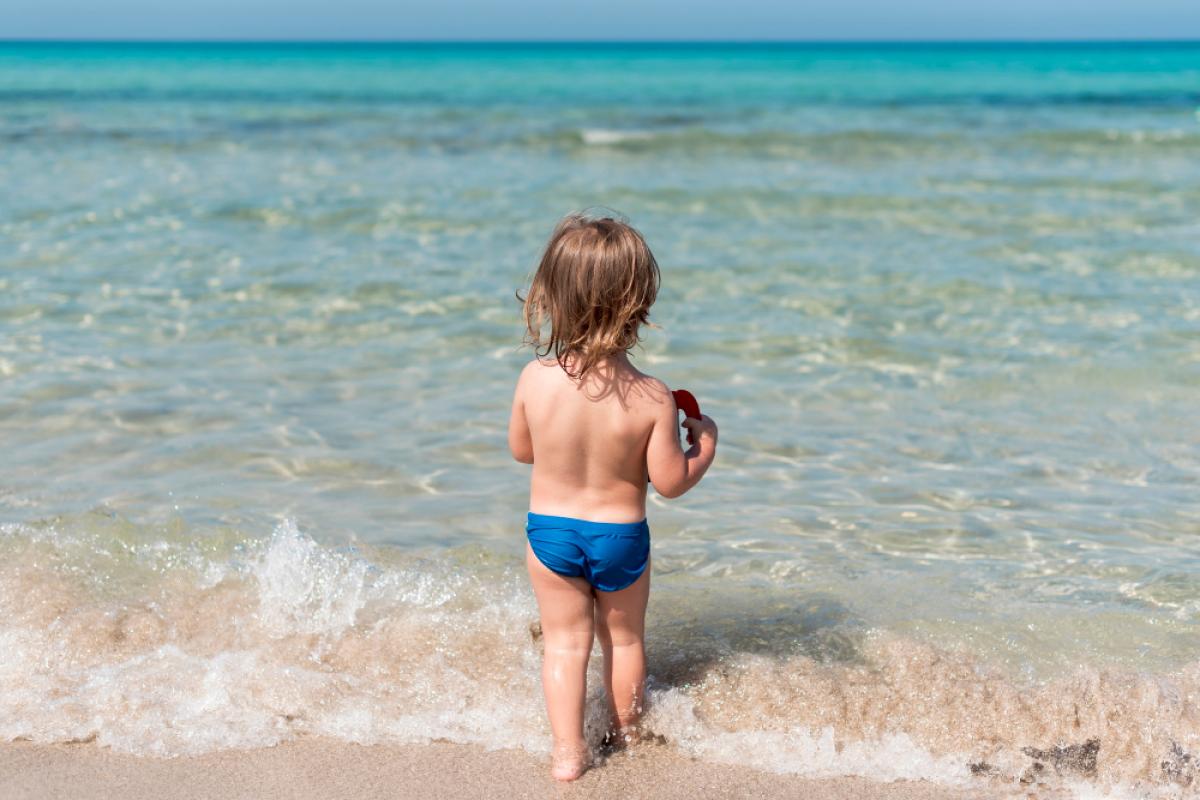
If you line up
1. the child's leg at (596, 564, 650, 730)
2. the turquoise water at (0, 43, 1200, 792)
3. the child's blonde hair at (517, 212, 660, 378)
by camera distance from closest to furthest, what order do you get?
the child's blonde hair at (517, 212, 660, 378), the child's leg at (596, 564, 650, 730), the turquoise water at (0, 43, 1200, 792)

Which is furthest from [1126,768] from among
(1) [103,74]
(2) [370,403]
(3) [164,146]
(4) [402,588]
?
(1) [103,74]

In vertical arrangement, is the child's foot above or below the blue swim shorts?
below

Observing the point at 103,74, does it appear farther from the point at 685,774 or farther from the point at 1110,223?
the point at 685,774

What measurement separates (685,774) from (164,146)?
13.6m

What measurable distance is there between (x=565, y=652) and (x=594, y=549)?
11.1 inches

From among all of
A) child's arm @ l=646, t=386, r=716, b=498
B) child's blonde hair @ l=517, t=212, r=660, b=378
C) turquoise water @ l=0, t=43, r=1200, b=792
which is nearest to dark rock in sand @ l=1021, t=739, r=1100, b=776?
turquoise water @ l=0, t=43, r=1200, b=792

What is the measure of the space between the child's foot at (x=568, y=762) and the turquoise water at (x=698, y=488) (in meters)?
0.16

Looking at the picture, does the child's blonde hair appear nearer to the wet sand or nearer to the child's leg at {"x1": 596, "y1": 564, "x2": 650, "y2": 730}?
the child's leg at {"x1": 596, "y1": 564, "x2": 650, "y2": 730}

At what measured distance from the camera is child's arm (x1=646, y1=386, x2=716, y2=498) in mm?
2680

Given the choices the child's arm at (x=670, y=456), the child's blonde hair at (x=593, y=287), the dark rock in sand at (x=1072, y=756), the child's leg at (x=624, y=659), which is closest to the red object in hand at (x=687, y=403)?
the child's arm at (x=670, y=456)

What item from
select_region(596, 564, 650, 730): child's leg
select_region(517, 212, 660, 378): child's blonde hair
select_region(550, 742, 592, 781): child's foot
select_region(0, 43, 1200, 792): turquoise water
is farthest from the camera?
select_region(0, 43, 1200, 792): turquoise water

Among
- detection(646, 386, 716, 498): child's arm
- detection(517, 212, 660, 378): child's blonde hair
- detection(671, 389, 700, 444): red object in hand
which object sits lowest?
detection(646, 386, 716, 498): child's arm

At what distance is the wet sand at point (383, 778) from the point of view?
8.57 ft

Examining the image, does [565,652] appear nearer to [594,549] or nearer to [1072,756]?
[594,549]
